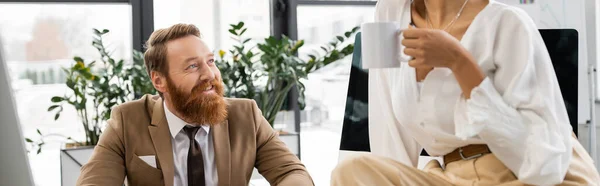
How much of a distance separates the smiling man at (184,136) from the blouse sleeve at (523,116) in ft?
3.40

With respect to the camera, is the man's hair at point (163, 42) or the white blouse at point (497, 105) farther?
the man's hair at point (163, 42)

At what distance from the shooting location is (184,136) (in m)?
2.45

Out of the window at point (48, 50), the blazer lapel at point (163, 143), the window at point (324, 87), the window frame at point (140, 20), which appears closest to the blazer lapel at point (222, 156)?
the blazer lapel at point (163, 143)

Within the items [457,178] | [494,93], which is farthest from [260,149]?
[494,93]

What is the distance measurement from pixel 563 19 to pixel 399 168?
1.93 meters

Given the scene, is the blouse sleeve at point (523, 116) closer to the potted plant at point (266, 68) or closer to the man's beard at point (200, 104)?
the man's beard at point (200, 104)

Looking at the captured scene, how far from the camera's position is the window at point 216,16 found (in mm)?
4734

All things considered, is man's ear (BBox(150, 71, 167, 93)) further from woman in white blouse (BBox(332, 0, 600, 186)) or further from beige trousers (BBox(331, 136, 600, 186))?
beige trousers (BBox(331, 136, 600, 186))

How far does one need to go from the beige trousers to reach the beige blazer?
0.90 meters

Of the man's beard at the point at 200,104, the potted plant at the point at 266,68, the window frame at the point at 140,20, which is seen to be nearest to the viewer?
the man's beard at the point at 200,104

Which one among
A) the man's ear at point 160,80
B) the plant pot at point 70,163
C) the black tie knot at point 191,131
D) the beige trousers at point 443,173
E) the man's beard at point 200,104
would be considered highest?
the man's ear at point 160,80

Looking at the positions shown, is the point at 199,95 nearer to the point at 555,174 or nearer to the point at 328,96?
the point at 555,174

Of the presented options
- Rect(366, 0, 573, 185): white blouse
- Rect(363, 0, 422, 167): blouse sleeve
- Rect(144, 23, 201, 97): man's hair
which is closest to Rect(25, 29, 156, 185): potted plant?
Rect(144, 23, 201, 97): man's hair

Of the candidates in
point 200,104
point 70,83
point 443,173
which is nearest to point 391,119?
point 443,173
